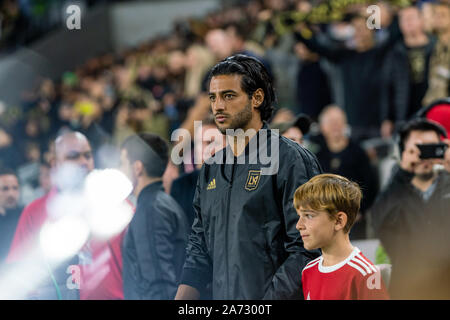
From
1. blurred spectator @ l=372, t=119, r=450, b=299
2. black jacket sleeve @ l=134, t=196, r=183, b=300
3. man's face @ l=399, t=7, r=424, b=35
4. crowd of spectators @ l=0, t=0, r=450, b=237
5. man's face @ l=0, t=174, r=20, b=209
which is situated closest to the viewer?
black jacket sleeve @ l=134, t=196, r=183, b=300

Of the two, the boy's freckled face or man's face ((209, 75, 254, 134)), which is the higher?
man's face ((209, 75, 254, 134))

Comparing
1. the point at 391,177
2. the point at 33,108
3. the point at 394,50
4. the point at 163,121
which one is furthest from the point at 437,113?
the point at 33,108

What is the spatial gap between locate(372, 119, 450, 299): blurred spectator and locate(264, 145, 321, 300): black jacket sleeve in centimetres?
154

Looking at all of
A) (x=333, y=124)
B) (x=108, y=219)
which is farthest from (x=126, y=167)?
(x=333, y=124)

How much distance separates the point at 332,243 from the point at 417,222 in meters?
1.61

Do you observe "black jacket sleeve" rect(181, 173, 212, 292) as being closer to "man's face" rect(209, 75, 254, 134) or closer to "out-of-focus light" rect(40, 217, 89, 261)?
"man's face" rect(209, 75, 254, 134)

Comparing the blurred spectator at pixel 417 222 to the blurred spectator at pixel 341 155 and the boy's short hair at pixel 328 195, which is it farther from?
the boy's short hair at pixel 328 195

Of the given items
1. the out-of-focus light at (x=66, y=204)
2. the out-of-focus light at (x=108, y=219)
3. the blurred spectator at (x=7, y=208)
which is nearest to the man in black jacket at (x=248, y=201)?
the out-of-focus light at (x=108, y=219)

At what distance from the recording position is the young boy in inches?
102

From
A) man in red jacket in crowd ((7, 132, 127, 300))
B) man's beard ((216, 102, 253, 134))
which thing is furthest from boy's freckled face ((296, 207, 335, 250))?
man in red jacket in crowd ((7, 132, 127, 300))

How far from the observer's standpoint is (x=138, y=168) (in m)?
4.00

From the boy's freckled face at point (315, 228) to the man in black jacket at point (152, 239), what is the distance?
4.30 feet

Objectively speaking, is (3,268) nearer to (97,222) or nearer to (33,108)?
(97,222)

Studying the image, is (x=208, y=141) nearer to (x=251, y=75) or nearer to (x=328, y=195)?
(x=251, y=75)
